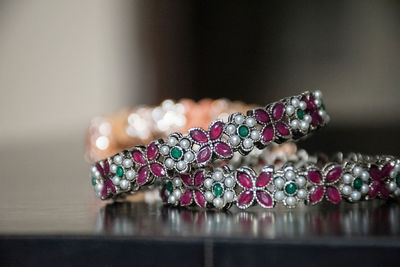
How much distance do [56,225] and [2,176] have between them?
66 centimetres

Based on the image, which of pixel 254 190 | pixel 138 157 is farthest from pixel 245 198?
pixel 138 157

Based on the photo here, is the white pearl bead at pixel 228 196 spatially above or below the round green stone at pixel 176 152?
below

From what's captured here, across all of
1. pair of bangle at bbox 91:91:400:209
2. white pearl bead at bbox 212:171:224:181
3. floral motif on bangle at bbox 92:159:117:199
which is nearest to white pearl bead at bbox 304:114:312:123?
pair of bangle at bbox 91:91:400:209

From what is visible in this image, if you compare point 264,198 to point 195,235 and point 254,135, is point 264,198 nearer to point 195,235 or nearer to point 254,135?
point 254,135

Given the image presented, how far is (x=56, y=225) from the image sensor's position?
0.48 metres

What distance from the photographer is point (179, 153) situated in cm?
60

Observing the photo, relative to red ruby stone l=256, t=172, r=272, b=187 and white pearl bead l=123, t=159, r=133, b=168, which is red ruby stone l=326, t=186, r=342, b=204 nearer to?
red ruby stone l=256, t=172, r=272, b=187

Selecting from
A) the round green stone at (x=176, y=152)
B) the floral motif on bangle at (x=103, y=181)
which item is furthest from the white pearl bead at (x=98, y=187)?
the round green stone at (x=176, y=152)

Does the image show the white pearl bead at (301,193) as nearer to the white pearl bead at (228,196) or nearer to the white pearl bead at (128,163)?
the white pearl bead at (228,196)

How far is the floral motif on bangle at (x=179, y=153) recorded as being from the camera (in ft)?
1.96

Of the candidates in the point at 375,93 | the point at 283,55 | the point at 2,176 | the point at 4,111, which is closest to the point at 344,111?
the point at 375,93

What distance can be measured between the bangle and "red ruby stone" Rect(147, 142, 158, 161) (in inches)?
1.5

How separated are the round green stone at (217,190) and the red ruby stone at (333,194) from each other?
0.10m

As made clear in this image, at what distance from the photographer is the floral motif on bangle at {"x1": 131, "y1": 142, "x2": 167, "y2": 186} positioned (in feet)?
2.01
